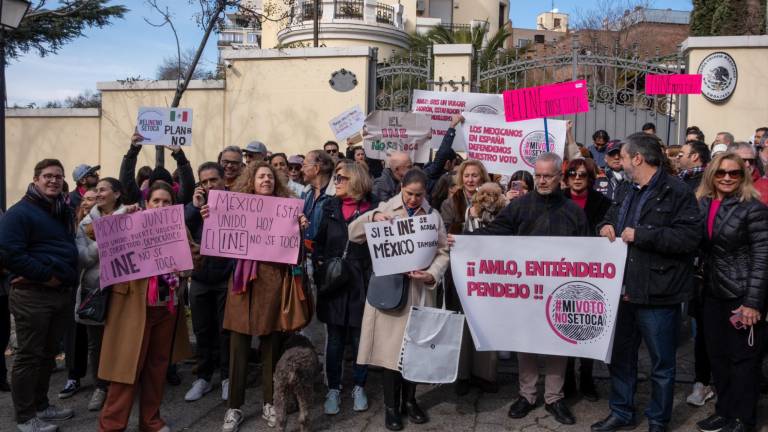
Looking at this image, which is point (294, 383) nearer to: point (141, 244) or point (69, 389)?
point (141, 244)

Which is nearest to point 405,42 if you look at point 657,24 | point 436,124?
point 657,24

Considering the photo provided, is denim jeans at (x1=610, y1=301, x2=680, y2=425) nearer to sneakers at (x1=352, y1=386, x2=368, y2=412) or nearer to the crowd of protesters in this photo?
the crowd of protesters

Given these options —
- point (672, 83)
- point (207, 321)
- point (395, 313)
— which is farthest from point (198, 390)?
point (672, 83)

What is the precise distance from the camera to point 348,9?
34.4 m

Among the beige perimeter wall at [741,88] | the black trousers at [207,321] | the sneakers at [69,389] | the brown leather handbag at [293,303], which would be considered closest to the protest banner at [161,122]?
the black trousers at [207,321]

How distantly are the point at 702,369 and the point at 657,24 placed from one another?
35.5 meters

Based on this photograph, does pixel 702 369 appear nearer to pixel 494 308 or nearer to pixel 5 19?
pixel 494 308

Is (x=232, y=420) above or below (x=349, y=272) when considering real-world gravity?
below

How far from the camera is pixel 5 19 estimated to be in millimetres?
8711

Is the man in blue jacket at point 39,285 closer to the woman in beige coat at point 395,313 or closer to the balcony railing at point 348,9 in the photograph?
the woman in beige coat at point 395,313

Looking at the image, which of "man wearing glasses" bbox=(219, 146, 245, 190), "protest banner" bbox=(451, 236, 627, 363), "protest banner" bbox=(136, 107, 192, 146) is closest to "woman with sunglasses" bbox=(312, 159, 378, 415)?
"protest banner" bbox=(451, 236, 627, 363)

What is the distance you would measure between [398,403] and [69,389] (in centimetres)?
290

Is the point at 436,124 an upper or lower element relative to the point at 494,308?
upper

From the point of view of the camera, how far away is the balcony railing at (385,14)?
119ft
